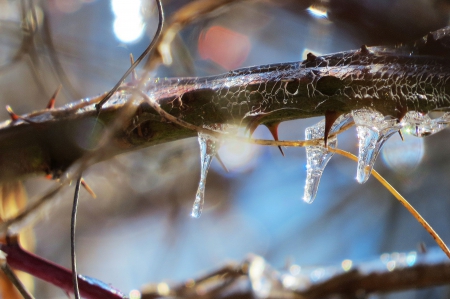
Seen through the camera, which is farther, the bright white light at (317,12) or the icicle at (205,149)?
the bright white light at (317,12)

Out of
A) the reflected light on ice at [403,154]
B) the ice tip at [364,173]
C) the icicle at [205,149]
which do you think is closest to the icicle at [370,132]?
the ice tip at [364,173]

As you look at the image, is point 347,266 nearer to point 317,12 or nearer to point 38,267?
point 317,12

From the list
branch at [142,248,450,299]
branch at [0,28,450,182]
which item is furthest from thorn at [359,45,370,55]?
branch at [142,248,450,299]

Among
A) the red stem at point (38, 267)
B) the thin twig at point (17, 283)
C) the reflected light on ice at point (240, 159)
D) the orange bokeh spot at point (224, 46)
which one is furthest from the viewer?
the reflected light on ice at point (240, 159)

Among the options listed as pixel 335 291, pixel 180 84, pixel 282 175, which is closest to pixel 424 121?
pixel 180 84

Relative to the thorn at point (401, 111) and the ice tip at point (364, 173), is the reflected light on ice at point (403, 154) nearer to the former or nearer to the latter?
the ice tip at point (364, 173)

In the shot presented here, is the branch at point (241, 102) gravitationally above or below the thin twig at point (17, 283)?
above

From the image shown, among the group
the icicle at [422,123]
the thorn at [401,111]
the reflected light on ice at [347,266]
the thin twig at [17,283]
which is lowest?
the thin twig at [17,283]
